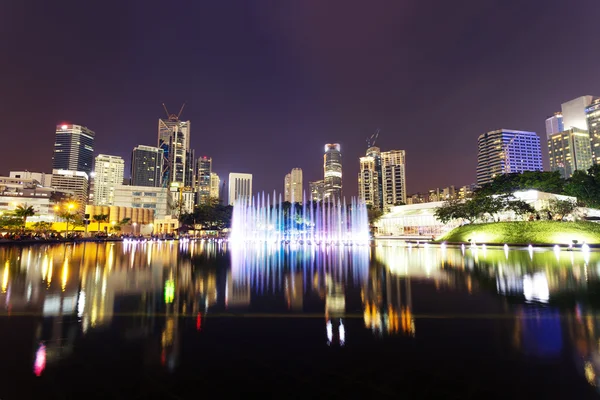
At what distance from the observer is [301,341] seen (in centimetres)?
651

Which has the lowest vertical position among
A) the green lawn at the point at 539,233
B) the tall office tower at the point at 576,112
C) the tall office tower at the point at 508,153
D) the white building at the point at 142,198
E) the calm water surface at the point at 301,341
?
the calm water surface at the point at 301,341

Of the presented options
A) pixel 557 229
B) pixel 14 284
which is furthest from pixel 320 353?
pixel 557 229

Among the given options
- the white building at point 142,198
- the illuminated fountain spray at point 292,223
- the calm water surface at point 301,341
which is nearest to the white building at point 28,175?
the white building at point 142,198

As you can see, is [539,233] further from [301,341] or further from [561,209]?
[301,341]

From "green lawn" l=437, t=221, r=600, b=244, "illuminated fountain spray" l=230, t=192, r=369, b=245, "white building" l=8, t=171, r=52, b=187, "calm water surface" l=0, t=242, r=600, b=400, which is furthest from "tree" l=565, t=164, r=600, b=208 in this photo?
"white building" l=8, t=171, r=52, b=187

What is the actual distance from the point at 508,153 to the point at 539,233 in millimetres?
181394

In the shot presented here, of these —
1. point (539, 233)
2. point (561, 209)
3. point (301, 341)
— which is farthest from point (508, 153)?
point (301, 341)

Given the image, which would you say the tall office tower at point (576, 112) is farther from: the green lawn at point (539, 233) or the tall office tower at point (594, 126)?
the green lawn at point (539, 233)

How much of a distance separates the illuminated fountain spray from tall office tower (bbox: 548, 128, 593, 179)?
153 m

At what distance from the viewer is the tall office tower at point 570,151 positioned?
169000 millimetres

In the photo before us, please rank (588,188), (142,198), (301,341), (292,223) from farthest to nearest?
1. (142,198)
2. (292,223)
3. (588,188)
4. (301,341)

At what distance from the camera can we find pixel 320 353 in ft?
19.3

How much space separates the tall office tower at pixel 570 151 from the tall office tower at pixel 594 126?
3.39 metres

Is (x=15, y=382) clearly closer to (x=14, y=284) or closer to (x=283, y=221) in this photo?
(x=14, y=284)
